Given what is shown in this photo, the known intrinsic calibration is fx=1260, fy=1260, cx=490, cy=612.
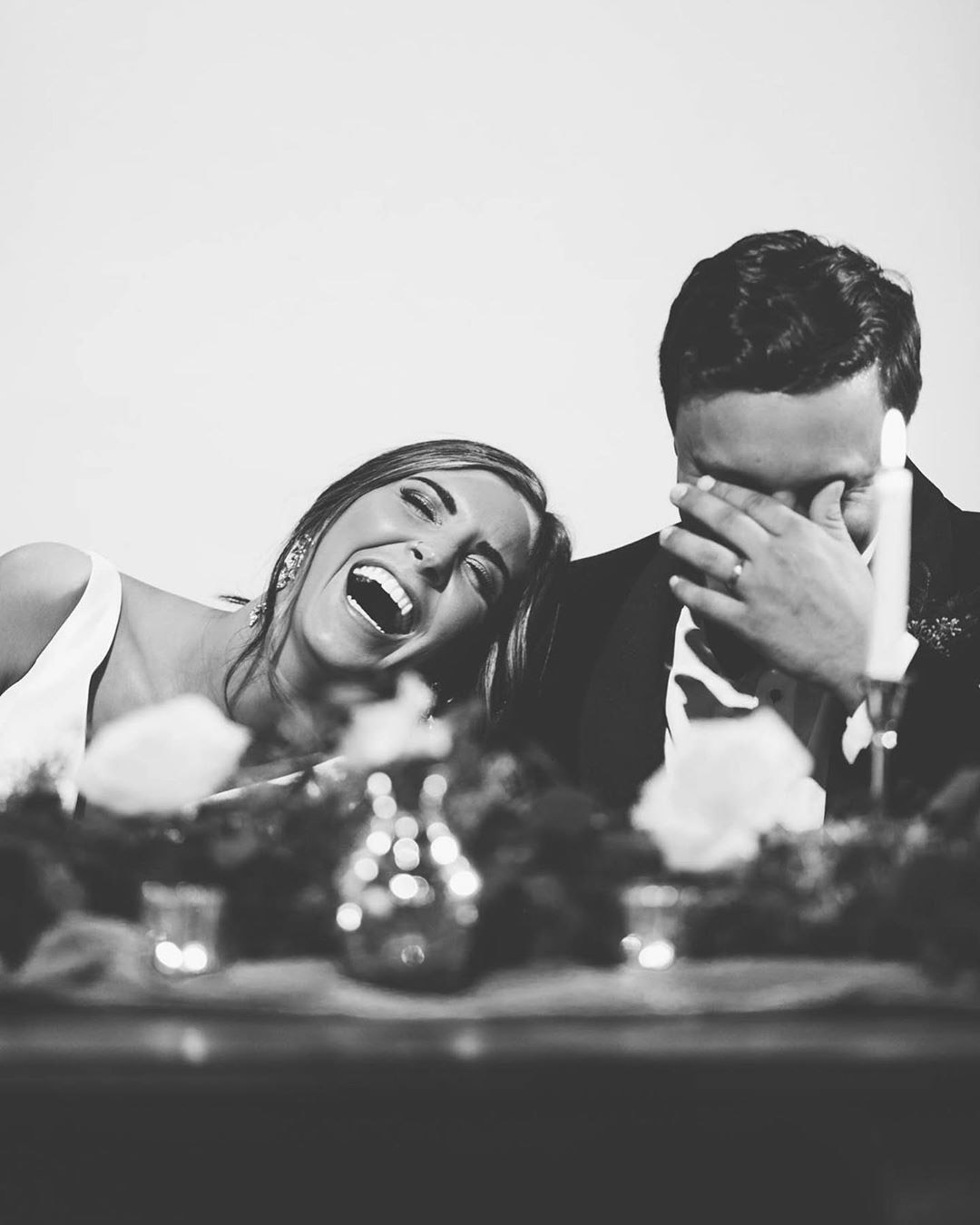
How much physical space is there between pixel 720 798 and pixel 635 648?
1172mm

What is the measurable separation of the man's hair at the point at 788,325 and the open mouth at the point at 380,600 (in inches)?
20.6

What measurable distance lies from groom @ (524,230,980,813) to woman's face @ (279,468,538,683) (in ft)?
0.72

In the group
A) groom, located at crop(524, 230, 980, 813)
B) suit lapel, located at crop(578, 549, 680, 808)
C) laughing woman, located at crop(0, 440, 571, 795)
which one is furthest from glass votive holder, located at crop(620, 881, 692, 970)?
laughing woman, located at crop(0, 440, 571, 795)

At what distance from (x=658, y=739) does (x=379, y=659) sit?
0.43m

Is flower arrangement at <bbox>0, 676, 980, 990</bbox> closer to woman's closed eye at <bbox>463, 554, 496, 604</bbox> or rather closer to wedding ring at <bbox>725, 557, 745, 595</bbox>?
wedding ring at <bbox>725, 557, 745, 595</bbox>

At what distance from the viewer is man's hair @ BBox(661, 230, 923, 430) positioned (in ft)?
5.92

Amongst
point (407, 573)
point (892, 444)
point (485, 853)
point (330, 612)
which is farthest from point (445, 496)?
point (485, 853)

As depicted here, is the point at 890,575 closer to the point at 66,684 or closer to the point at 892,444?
the point at 892,444

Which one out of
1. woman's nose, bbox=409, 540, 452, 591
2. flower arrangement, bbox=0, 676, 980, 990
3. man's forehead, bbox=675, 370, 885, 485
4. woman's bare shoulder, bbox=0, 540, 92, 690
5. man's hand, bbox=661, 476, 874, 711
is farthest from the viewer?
woman's bare shoulder, bbox=0, 540, 92, 690

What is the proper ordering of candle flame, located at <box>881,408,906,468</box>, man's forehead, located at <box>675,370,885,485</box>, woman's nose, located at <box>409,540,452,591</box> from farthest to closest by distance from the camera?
woman's nose, located at <box>409,540,452,591</box>
man's forehead, located at <box>675,370,885,485</box>
candle flame, located at <box>881,408,906,468</box>

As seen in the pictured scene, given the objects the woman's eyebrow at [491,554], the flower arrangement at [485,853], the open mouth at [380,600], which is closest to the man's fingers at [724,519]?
the woman's eyebrow at [491,554]

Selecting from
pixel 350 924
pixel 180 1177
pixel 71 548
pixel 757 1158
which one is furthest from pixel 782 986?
pixel 71 548

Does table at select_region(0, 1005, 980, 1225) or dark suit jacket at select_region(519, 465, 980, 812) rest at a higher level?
dark suit jacket at select_region(519, 465, 980, 812)

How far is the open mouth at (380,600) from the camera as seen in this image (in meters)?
1.88
